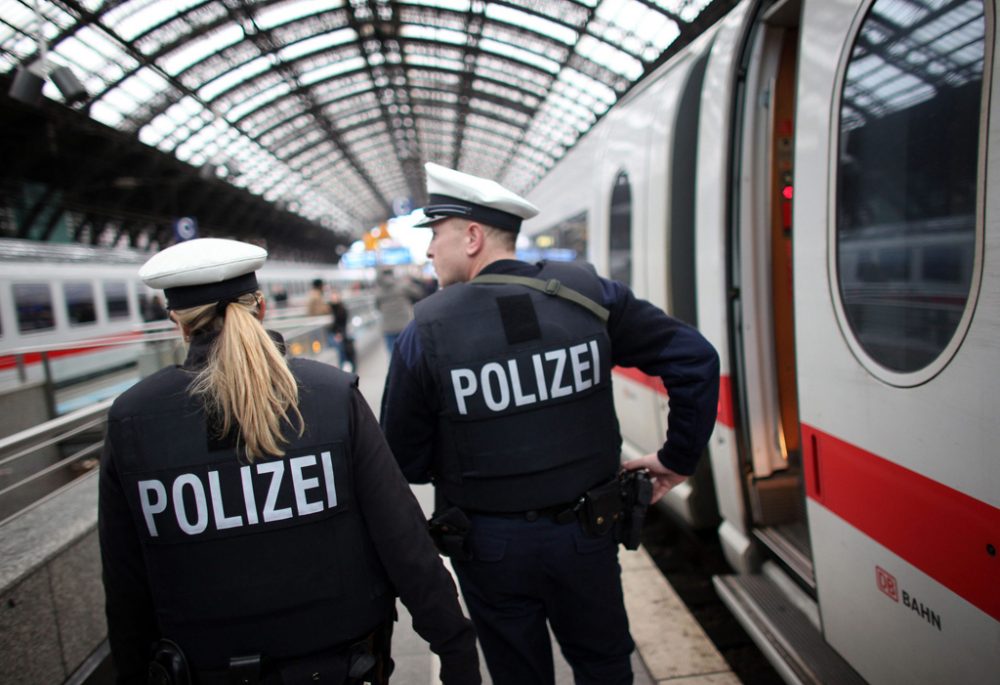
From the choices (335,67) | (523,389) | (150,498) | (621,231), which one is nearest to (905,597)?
(523,389)

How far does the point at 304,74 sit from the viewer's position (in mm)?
29828

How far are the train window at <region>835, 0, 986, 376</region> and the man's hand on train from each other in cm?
77

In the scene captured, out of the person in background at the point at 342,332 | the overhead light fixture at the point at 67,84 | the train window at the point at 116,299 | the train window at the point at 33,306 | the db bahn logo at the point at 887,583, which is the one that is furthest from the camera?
the train window at the point at 116,299

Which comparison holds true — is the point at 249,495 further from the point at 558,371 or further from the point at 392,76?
the point at 392,76

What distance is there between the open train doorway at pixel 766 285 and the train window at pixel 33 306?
570 inches

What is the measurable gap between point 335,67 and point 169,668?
34.1 metres

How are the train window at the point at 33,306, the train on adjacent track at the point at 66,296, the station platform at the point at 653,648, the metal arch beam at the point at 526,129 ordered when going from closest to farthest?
the station platform at the point at 653,648 < the train on adjacent track at the point at 66,296 < the train window at the point at 33,306 < the metal arch beam at the point at 526,129

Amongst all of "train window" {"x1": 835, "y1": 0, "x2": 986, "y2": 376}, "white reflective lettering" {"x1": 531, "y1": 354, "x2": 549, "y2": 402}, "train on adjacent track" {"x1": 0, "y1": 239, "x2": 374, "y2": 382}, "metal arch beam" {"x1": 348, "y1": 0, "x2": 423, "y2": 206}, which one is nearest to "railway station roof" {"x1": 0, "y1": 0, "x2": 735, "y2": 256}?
"metal arch beam" {"x1": 348, "y1": 0, "x2": 423, "y2": 206}

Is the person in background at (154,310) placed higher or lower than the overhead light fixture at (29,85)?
lower

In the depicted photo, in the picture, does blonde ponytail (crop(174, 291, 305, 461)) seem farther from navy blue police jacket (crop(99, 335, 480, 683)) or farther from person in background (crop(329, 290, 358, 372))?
person in background (crop(329, 290, 358, 372))

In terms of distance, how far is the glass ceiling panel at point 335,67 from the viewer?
1791 cm

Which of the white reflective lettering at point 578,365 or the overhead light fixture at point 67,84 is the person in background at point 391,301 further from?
the white reflective lettering at point 578,365

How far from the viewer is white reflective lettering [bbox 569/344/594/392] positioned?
1913 mm

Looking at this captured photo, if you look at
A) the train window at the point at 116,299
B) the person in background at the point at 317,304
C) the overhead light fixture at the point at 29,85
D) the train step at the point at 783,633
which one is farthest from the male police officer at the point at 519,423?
the train window at the point at 116,299
